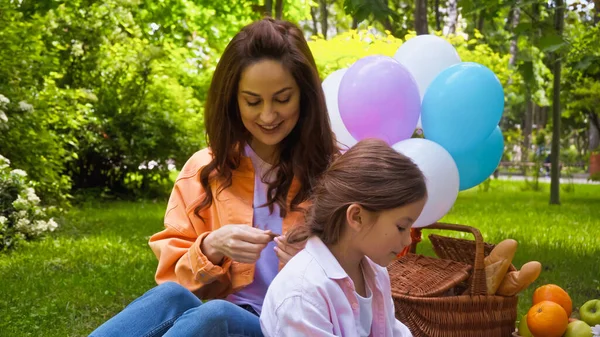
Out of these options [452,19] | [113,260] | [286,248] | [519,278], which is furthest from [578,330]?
Result: [452,19]

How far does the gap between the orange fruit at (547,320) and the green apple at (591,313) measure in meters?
0.14

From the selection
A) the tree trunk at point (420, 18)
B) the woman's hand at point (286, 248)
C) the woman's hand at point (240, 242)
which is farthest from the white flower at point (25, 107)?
the tree trunk at point (420, 18)

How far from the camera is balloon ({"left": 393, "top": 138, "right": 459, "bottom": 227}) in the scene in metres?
3.10

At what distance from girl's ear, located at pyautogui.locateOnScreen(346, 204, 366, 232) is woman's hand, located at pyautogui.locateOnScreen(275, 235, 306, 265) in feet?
0.60

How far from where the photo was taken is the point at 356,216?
2027mm

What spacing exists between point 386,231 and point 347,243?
0.40 ft

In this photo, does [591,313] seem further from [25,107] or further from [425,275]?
[25,107]

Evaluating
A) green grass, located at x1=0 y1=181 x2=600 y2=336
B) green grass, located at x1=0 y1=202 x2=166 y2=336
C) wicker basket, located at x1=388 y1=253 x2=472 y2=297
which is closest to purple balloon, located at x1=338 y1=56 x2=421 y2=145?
wicker basket, located at x1=388 y1=253 x2=472 y2=297

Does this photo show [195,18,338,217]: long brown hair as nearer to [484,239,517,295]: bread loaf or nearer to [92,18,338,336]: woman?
[92,18,338,336]: woman

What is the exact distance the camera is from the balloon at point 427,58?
378cm

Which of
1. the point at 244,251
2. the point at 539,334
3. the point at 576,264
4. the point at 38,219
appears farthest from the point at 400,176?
the point at 38,219

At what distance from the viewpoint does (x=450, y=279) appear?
3.31 metres

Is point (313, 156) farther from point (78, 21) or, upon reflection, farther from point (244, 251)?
point (78, 21)

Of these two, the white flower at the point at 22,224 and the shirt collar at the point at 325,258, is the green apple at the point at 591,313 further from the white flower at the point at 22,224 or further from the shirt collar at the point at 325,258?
the white flower at the point at 22,224
